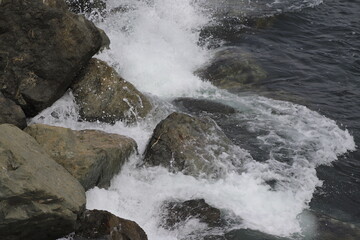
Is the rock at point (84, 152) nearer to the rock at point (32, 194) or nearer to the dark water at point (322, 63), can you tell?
the rock at point (32, 194)

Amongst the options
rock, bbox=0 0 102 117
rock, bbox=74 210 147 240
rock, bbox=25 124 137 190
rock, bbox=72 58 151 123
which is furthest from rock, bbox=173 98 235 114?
rock, bbox=74 210 147 240

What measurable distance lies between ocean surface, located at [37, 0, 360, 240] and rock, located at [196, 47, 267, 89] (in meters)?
0.20

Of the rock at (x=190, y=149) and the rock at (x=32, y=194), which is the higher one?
the rock at (x=190, y=149)

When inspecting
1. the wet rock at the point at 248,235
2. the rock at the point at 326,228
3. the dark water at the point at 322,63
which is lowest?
the wet rock at the point at 248,235

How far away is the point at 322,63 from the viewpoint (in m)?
13.1

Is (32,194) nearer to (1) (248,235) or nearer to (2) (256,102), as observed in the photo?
(1) (248,235)

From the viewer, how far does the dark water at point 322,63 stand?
8.28 m

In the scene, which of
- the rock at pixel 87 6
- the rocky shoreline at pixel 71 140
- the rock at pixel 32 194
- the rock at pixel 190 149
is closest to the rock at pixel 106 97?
the rocky shoreline at pixel 71 140

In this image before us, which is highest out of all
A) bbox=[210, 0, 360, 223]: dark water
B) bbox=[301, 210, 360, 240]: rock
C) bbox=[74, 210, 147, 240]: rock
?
bbox=[210, 0, 360, 223]: dark water

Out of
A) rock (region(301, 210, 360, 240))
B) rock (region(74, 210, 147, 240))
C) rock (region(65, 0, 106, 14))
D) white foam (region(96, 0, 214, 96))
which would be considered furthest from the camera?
rock (region(65, 0, 106, 14))

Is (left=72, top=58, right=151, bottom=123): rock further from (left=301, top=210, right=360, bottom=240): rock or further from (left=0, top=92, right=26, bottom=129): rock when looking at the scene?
(left=301, top=210, right=360, bottom=240): rock

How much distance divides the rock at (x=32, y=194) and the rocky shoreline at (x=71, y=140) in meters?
0.01

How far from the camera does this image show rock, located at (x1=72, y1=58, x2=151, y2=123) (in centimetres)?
870

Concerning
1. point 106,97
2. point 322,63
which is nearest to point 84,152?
point 106,97
